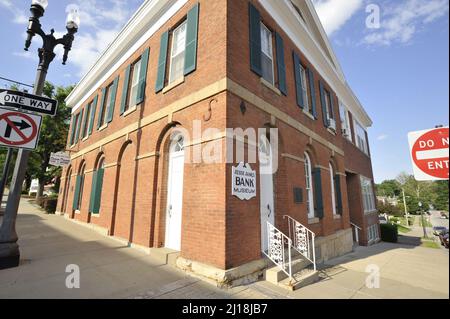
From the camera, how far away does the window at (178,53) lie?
698 cm

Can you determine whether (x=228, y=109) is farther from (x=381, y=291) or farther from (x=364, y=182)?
(x=364, y=182)

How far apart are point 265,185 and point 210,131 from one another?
2348 mm

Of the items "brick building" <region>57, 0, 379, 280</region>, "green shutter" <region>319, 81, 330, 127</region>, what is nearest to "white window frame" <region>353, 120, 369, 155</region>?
"brick building" <region>57, 0, 379, 280</region>

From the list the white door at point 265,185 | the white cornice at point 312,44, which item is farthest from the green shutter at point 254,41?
the white door at point 265,185

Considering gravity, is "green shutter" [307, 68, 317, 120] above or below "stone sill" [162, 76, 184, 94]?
above

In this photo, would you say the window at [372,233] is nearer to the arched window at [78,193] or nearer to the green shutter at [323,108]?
the green shutter at [323,108]

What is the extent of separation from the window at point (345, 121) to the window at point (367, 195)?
346 cm

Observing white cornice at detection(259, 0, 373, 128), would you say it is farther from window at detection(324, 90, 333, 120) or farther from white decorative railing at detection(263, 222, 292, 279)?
white decorative railing at detection(263, 222, 292, 279)

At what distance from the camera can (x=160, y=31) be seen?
8.04 meters

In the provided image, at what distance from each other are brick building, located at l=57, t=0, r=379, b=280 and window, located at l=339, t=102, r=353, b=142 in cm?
171

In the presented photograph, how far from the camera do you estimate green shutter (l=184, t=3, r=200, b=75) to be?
6109 millimetres

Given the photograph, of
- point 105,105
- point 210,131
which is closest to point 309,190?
point 210,131

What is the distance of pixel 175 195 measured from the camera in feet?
21.4

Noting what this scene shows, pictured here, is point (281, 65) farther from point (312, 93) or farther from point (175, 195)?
point (175, 195)
